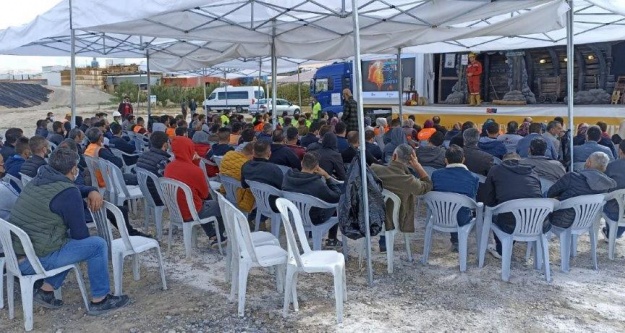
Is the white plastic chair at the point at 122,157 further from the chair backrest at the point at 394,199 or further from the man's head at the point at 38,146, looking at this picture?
the chair backrest at the point at 394,199

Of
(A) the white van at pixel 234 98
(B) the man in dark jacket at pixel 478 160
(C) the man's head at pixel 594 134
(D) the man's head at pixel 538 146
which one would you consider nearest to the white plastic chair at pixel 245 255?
(B) the man in dark jacket at pixel 478 160

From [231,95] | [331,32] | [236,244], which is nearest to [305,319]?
[236,244]

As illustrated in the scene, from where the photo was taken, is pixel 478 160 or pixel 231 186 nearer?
pixel 231 186

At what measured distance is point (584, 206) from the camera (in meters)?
4.70

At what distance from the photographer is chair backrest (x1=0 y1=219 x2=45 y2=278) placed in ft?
11.9

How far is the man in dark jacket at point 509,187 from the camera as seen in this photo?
4656mm

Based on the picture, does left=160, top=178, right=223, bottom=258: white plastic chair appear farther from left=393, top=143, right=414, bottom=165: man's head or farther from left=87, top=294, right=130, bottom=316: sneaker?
left=393, top=143, right=414, bottom=165: man's head

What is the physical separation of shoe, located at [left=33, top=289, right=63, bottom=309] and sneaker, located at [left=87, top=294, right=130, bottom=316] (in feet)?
0.99

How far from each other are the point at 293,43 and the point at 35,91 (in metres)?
38.5

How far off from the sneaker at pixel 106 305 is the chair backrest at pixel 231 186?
191cm

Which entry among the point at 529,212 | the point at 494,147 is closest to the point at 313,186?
the point at 529,212

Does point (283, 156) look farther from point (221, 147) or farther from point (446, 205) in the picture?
point (446, 205)

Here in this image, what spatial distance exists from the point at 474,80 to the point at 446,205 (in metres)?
11.0

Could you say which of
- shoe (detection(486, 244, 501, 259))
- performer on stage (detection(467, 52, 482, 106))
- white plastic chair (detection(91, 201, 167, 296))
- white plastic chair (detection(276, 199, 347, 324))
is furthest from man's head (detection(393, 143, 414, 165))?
performer on stage (detection(467, 52, 482, 106))
